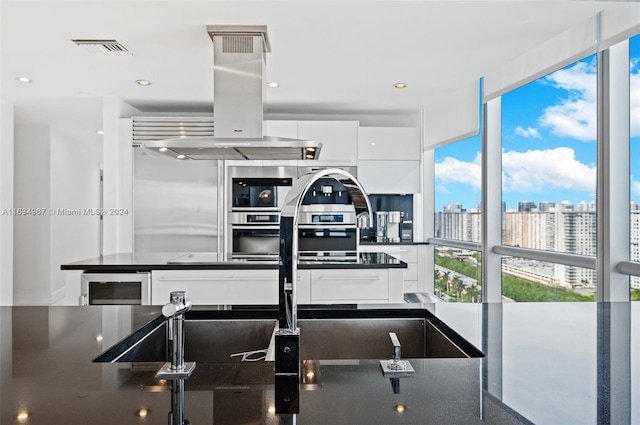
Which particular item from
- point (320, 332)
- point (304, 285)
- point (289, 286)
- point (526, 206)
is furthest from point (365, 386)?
point (526, 206)

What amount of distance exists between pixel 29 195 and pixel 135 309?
5.86m

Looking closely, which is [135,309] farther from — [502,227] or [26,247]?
[26,247]

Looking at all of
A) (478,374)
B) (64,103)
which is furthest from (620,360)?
(64,103)

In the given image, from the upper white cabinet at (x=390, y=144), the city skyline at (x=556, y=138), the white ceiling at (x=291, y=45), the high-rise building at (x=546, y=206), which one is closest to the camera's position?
the white ceiling at (x=291, y=45)

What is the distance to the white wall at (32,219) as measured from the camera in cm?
629

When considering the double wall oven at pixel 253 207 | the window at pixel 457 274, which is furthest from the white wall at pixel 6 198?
the window at pixel 457 274

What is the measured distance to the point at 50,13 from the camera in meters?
2.62

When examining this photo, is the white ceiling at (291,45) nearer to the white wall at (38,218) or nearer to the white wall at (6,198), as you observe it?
the white wall at (6,198)

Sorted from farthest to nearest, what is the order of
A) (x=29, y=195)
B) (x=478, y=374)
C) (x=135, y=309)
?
(x=29, y=195) < (x=135, y=309) < (x=478, y=374)

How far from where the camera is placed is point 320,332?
4.90 ft

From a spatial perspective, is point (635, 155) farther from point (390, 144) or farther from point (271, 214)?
point (271, 214)

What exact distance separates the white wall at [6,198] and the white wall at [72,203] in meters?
1.50

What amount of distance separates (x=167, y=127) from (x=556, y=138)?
359 cm

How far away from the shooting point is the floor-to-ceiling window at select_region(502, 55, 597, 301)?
9.98 feet
